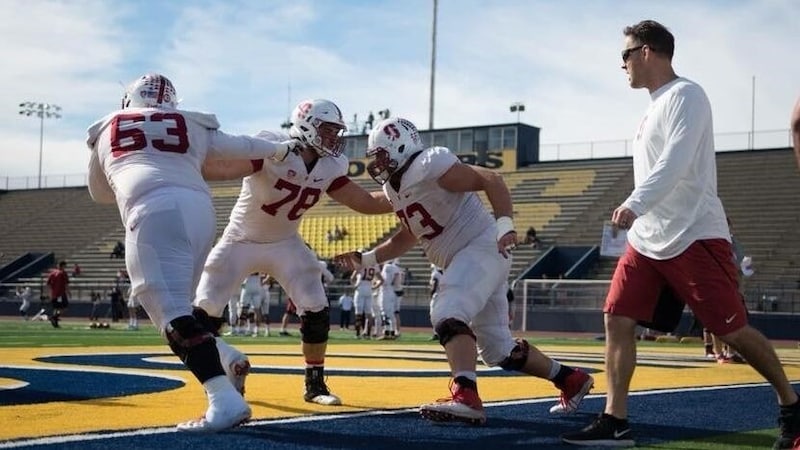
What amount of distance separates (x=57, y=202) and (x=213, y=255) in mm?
50780

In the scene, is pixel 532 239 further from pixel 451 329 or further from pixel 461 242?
pixel 451 329

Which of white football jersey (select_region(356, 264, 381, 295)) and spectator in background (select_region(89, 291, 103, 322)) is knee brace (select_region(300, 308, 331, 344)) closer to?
white football jersey (select_region(356, 264, 381, 295))

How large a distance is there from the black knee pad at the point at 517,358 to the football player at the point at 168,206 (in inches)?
Result: 81.7

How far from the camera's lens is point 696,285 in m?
4.96

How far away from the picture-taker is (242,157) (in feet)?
18.1

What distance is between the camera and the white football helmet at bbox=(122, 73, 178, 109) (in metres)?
5.41

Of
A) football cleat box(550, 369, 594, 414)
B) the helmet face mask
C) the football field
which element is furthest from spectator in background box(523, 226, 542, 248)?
the helmet face mask

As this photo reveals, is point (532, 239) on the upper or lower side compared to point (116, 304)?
upper

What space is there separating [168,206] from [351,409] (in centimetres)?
193

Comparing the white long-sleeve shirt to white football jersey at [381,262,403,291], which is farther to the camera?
white football jersey at [381,262,403,291]

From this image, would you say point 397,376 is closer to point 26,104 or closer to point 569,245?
point 569,245

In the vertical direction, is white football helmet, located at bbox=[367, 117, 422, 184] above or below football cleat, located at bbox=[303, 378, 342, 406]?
above

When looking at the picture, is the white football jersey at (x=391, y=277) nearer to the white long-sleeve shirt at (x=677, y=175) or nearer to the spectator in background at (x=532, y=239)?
the spectator in background at (x=532, y=239)

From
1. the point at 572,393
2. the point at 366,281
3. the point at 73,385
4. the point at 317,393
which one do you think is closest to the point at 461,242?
the point at 572,393
